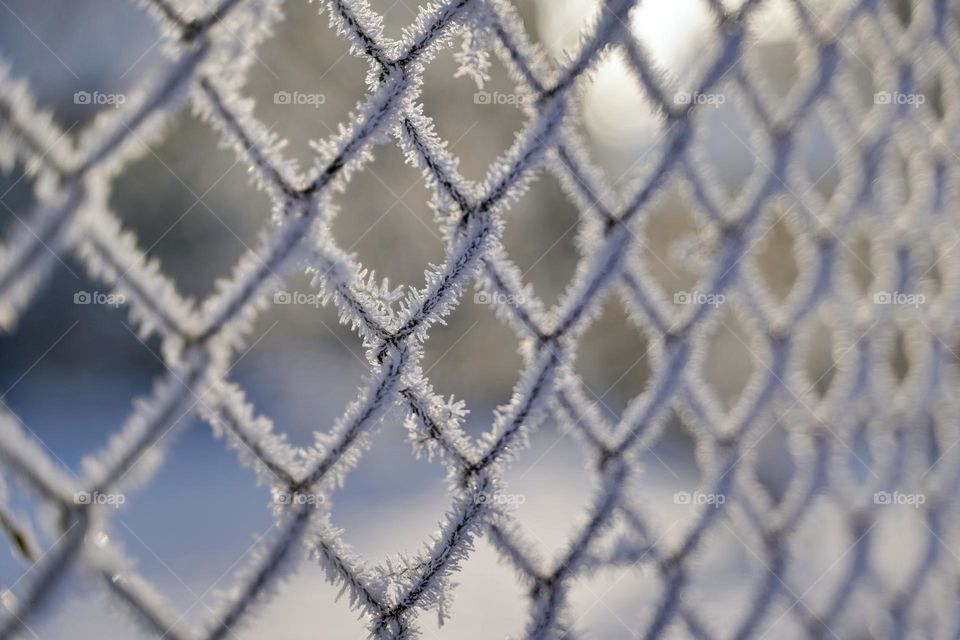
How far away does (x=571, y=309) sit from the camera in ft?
1.32

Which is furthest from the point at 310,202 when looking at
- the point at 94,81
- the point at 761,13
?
the point at 94,81

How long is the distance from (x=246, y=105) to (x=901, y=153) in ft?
1.76

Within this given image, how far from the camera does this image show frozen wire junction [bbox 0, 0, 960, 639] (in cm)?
Result: 33

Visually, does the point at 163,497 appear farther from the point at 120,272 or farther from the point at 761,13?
the point at 761,13

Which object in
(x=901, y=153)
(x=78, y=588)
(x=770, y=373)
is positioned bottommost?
(x=78, y=588)

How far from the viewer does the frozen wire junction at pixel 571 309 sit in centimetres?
33

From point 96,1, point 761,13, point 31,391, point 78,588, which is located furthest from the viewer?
point 31,391

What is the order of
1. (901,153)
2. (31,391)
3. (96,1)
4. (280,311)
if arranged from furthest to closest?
(280,311)
(31,391)
(96,1)
(901,153)

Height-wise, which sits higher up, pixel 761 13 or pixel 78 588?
pixel 761 13

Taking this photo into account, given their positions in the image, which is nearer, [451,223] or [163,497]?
[451,223]

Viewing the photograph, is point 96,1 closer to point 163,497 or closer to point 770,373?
point 163,497

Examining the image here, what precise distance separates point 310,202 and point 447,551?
201 millimetres

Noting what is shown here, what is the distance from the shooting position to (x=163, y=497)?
1.72 metres

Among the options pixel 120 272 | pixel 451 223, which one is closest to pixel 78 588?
pixel 120 272
